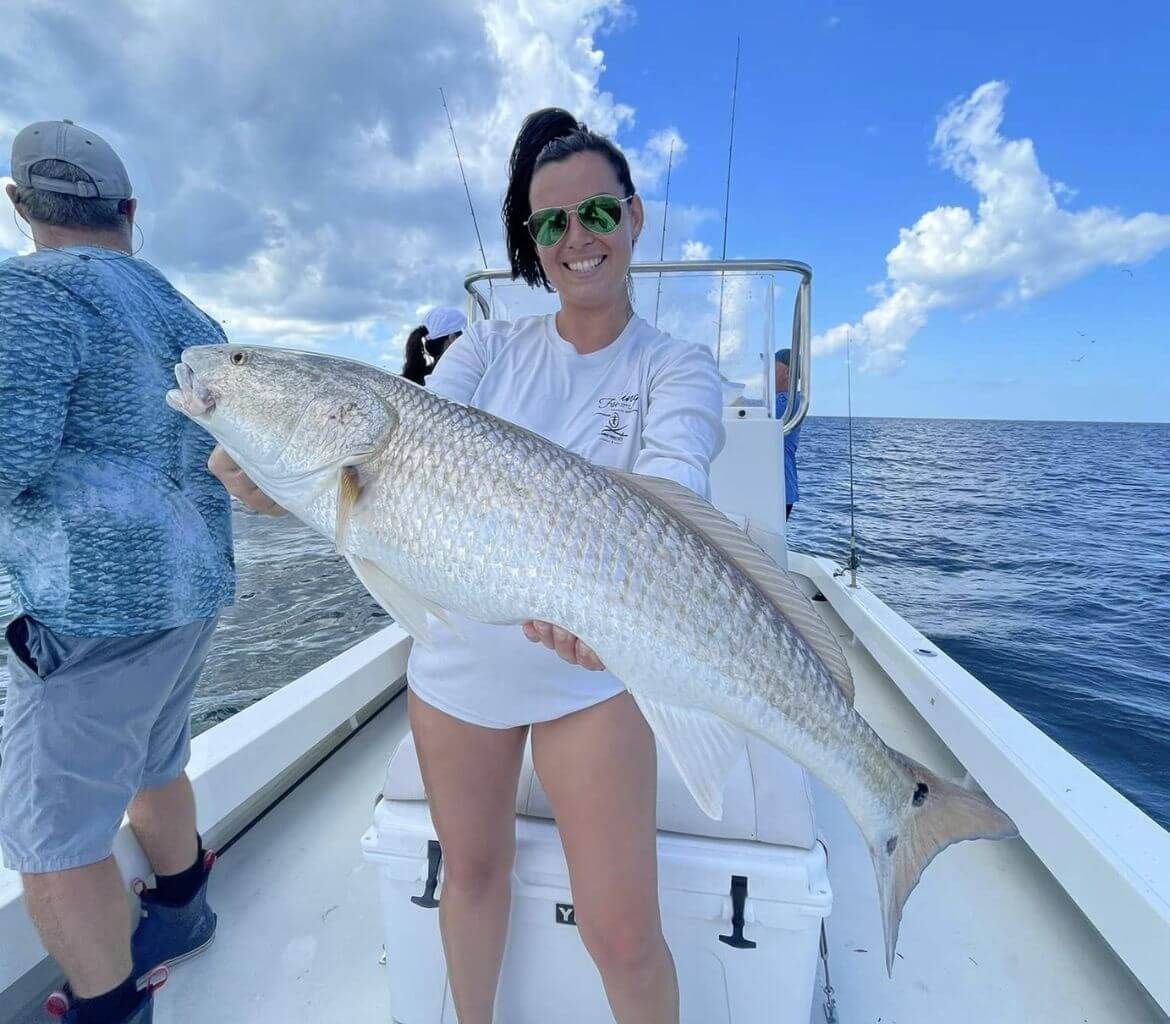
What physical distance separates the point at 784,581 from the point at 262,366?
5.32ft

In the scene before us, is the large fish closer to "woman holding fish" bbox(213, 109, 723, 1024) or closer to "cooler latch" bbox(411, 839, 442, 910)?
"woman holding fish" bbox(213, 109, 723, 1024)

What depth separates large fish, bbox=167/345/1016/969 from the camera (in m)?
1.62

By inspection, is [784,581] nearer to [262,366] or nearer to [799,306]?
[262,366]

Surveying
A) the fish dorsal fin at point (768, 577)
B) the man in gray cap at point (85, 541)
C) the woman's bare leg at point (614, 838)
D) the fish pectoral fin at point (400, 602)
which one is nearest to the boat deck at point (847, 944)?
the man in gray cap at point (85, 541)

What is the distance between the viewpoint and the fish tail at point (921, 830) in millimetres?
1758

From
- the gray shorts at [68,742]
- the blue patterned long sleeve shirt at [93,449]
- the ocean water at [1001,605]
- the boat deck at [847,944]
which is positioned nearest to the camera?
the blue patterned long sleeve shirt at [93,449]

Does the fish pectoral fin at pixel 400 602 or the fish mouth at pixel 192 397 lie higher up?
the fish mouth at pixel 192 397

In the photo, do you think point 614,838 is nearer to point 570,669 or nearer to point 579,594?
point 570,669

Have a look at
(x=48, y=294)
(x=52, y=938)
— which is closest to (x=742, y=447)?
(x=48, y=294)

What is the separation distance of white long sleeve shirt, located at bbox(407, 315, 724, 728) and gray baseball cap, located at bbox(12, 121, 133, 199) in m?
1.30

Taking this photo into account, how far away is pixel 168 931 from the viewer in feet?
8.45

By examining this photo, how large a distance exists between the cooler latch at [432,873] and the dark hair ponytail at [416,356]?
3.66m

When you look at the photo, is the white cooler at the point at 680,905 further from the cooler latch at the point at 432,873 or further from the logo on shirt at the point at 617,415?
the logo on shirt at the point at 617,415

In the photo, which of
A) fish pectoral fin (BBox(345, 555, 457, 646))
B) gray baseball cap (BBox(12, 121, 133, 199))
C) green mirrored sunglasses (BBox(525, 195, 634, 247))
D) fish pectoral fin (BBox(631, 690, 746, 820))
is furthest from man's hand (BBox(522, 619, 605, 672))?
gray baseball cap (BBox(12, 121, 133, 199))
